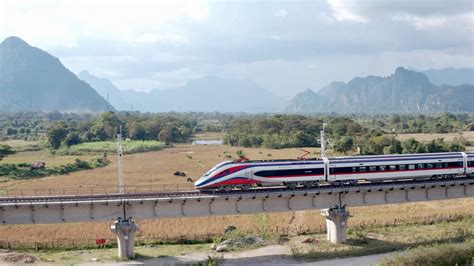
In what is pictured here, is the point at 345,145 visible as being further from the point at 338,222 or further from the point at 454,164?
the point at 338,222

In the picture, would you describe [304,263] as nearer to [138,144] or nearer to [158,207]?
[158,207]

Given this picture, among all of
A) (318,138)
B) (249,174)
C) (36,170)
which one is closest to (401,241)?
(249,174)

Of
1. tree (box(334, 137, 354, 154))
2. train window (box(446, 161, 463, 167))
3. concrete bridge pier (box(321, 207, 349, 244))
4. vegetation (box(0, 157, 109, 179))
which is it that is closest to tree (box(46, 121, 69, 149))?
vegetation (box(0, 157, 109, 179))

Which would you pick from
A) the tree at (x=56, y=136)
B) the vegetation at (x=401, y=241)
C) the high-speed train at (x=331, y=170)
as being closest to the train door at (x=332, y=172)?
the high-speed train at (x=331, y=170)

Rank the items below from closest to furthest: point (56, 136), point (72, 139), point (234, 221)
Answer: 1. point (234, 221)
2. point (56, 136)
3. point (72, 139)

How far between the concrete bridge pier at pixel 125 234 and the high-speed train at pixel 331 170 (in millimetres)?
6804

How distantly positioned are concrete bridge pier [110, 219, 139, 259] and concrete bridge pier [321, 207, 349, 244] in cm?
1777

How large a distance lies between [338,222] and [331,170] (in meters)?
4.87

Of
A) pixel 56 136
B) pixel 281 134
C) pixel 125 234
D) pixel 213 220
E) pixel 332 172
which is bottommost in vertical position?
pixel 213 220

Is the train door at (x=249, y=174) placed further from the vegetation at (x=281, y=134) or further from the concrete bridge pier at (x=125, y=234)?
the vegetation at (x=281, y=134)

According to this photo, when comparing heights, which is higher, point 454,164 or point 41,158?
point 41,158

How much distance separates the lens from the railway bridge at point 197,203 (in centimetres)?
4272

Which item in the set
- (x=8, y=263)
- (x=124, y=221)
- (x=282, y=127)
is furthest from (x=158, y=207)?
(x=282, y=127)

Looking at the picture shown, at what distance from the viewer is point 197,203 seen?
44.8m
